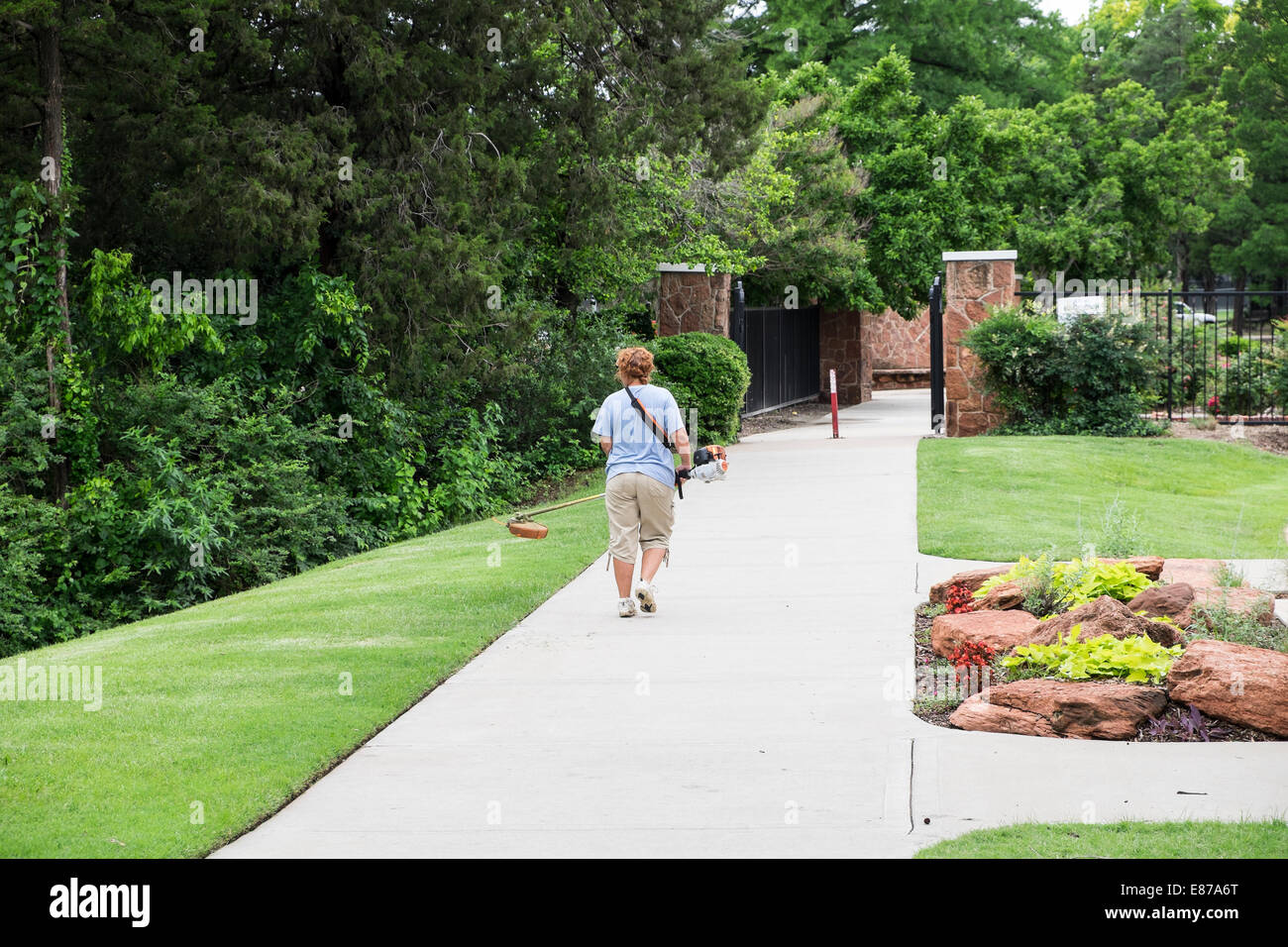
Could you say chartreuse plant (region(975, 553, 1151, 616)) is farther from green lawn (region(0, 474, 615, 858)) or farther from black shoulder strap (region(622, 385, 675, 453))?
green lawn (region(0, 474, 615, 858))

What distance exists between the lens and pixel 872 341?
4103 centimetres

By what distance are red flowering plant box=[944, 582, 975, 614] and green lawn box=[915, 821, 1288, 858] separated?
12.0 ft

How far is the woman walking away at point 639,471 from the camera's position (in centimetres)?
939

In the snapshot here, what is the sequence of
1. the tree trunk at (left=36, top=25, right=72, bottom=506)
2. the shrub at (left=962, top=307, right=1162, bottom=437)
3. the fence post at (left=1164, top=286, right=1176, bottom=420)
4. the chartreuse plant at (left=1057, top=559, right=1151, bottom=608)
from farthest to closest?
the fence post at (left=1164, top=286, right=1176, bottom=420)
the shrub at (left=962, top=307, right=1162, bottom=437)
the tree trunk at (left=36, top=25, right=72, bottom=506)
the chartreuse plant at (left=1057, top=559, right=1151, bottom=608)

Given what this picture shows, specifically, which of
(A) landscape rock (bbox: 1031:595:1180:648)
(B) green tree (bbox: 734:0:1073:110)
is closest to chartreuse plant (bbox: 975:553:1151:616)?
(A) landscape rock (bbox: 1031:595:1180:648)

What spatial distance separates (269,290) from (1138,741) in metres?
13.4

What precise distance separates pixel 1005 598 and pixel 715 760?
10.3 ft

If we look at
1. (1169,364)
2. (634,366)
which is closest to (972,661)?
(634,366)

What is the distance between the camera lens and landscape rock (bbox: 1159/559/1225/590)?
30.0 feet

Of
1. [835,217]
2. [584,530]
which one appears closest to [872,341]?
[835,217]

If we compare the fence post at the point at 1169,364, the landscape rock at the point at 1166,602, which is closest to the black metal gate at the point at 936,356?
the fence post at the point at 1169,364

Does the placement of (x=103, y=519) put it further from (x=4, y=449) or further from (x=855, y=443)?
(x=855, y=443)

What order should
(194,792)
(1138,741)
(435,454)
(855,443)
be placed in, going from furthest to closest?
1. (855,443)
2. (435,454)
3. (1138,741)
4. (194,792)

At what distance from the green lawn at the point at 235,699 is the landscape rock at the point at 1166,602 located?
3.69 metres
